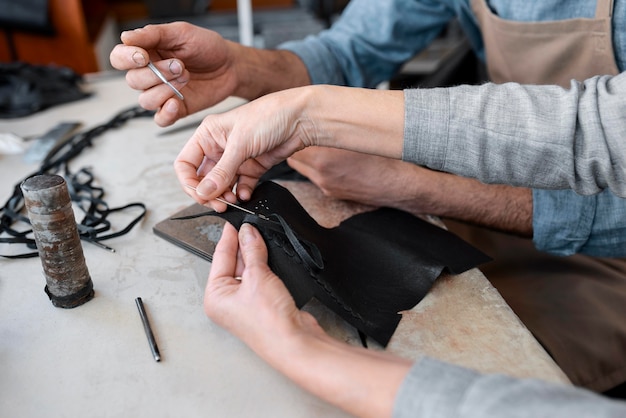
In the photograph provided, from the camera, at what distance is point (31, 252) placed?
3.00 ft

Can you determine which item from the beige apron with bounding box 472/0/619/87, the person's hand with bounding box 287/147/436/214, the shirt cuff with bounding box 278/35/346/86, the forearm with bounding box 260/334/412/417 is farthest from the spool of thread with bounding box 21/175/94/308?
the beige apron with bounding box 472/0/619/87

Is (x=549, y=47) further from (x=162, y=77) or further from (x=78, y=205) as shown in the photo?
(x=78, y=205)

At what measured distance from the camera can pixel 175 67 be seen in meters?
1.07

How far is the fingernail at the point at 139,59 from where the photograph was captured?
99 centimetres

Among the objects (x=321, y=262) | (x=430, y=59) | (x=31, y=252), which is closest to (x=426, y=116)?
(x=321, y=262)

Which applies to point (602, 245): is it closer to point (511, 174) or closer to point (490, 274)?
point (490, 274)

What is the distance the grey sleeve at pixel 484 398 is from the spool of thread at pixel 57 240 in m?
0.47

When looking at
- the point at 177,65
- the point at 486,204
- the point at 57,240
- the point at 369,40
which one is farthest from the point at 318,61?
the point at 57,240

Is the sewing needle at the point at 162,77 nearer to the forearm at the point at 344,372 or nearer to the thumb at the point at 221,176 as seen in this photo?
the thumb at the point at 221,176

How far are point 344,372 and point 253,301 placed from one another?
15cm

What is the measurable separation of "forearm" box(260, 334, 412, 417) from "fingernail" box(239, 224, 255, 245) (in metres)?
0.19

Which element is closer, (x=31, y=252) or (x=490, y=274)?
(x=31, y=252)

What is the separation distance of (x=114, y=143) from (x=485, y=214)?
862 mm

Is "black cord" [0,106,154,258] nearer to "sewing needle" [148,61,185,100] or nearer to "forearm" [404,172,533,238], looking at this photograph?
"sewing needle" [148,61,185,100]
